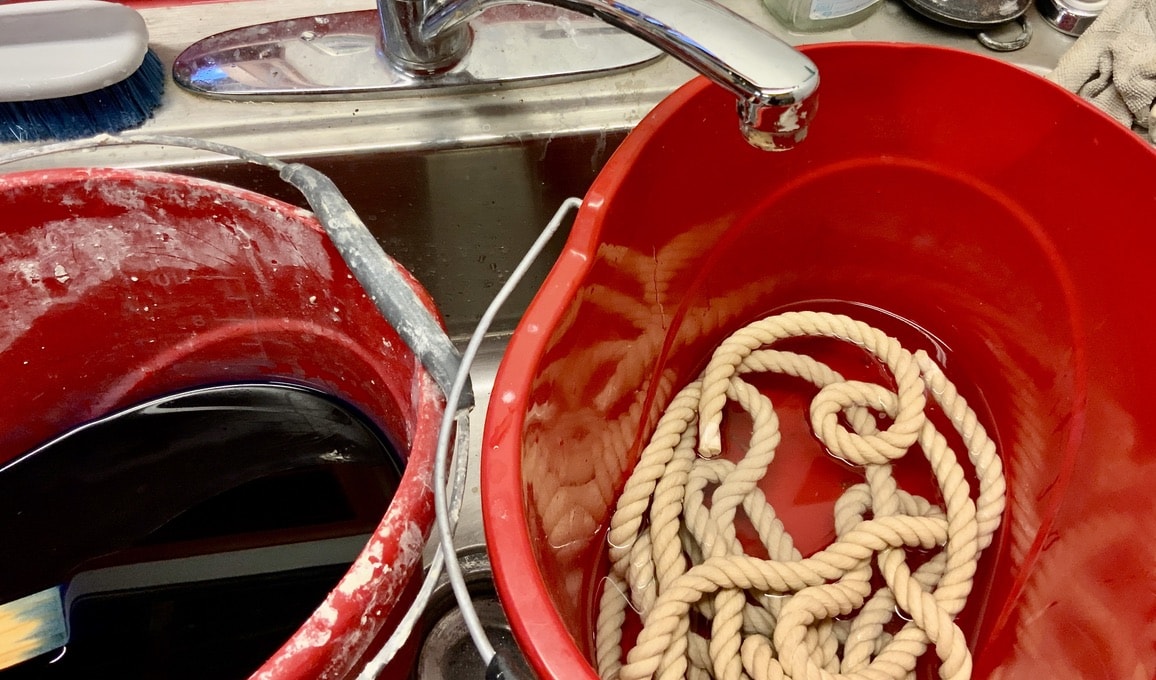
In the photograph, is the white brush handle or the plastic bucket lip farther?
the white brush handle

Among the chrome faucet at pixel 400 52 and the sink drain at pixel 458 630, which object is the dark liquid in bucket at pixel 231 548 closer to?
the sink drain at pixel 458 630

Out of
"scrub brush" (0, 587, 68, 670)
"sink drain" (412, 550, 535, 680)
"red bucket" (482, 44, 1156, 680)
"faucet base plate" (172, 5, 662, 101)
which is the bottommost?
"sink drain" (412, 550, 535, 680)

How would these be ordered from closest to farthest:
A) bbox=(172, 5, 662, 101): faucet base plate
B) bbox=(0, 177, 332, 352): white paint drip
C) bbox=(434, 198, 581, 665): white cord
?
bbox=(434, 198, 581, 665): white cord, bbox=(0, 177, 332, 352): white paint drip, bbox=(172, 5, 662, 101): faucet base plate

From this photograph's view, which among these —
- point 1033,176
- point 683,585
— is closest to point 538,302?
point 683,585

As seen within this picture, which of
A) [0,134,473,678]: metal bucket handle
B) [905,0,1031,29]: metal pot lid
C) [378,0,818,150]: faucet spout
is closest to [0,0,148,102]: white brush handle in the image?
[0,134,473,678]: metal bucket handle

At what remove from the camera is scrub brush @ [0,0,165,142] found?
44cm

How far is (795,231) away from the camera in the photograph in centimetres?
53

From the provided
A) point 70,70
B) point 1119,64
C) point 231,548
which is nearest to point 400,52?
point 70,70

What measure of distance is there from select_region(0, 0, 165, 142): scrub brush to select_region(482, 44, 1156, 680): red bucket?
296mm

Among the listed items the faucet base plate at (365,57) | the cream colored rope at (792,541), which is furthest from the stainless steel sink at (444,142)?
the cream colored rope at (792,541)

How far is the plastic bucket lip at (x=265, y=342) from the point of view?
285 mm

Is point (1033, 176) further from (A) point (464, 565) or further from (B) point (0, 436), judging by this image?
(B) point (0, 436)

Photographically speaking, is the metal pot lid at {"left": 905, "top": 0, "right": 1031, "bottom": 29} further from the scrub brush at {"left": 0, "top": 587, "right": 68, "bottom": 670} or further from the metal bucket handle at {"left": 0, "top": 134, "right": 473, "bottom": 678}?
the scrub brush at {"left": 0, "top": 587, "right": 68, "bottom": 670}

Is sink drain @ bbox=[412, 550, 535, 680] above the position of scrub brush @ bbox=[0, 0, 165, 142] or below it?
below
